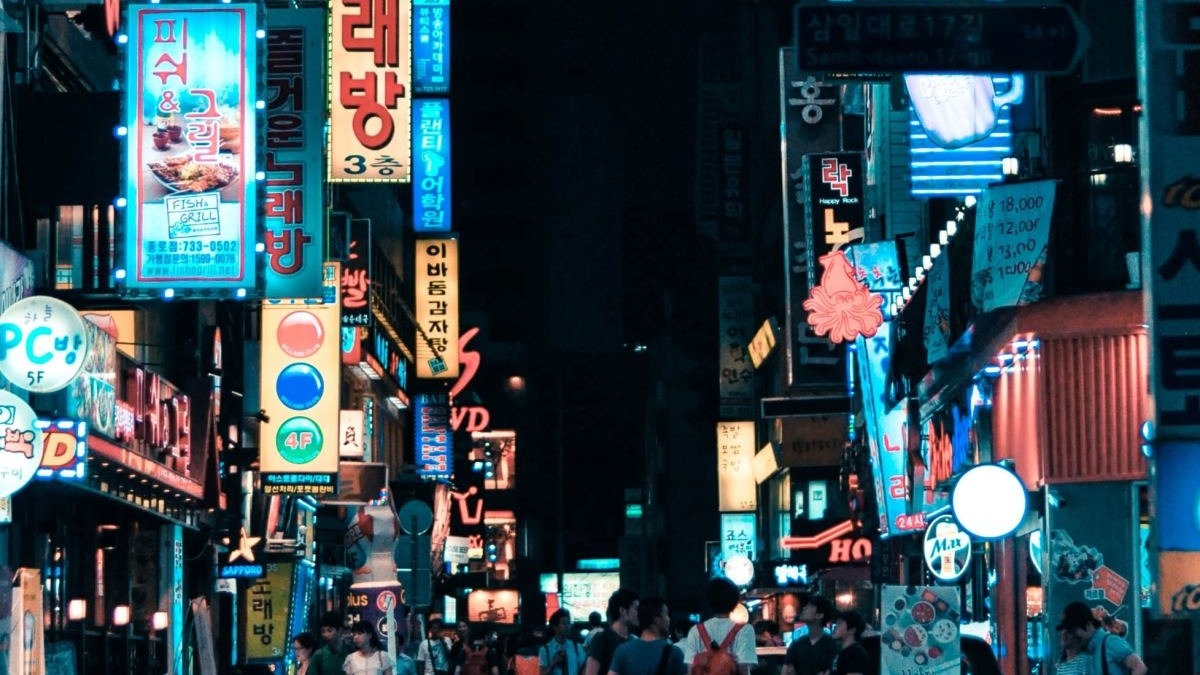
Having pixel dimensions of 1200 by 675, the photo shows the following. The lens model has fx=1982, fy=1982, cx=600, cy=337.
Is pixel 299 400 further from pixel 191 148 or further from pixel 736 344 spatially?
pixel 736 344

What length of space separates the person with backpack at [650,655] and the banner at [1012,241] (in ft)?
26.7

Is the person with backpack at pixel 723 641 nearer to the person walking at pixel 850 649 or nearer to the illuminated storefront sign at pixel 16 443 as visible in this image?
the person walking at pixel 850 649

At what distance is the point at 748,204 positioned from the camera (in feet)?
210

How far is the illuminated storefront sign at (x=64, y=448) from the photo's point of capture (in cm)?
1952

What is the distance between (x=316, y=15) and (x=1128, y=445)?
1131 cm

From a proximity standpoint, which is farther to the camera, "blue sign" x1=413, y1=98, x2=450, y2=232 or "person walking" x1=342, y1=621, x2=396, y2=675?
"blue sign" x1=413, y1=98, x2=450, y2=232

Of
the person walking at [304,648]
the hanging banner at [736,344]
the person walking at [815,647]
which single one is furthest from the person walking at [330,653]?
the hanging banner at [736,344]

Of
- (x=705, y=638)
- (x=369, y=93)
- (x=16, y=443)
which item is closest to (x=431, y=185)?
(x=369, y=93)

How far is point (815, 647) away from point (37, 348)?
24.1 feet

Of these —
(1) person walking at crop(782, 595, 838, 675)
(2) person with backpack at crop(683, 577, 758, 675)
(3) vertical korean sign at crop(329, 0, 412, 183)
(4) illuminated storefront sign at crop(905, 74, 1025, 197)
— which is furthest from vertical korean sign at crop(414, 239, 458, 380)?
(2) person with backpack at crop(683, 577, 758, 675)

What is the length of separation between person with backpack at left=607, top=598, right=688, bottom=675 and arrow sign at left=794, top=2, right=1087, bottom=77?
411cm

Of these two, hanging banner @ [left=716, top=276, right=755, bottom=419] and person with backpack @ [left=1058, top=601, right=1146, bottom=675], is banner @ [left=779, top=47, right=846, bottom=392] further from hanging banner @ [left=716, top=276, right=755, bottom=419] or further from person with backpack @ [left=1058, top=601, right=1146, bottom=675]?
hanging banner @ [left=716, top=276, right=755, bottom=419]

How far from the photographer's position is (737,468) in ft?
226

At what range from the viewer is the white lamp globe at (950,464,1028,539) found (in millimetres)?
19172
